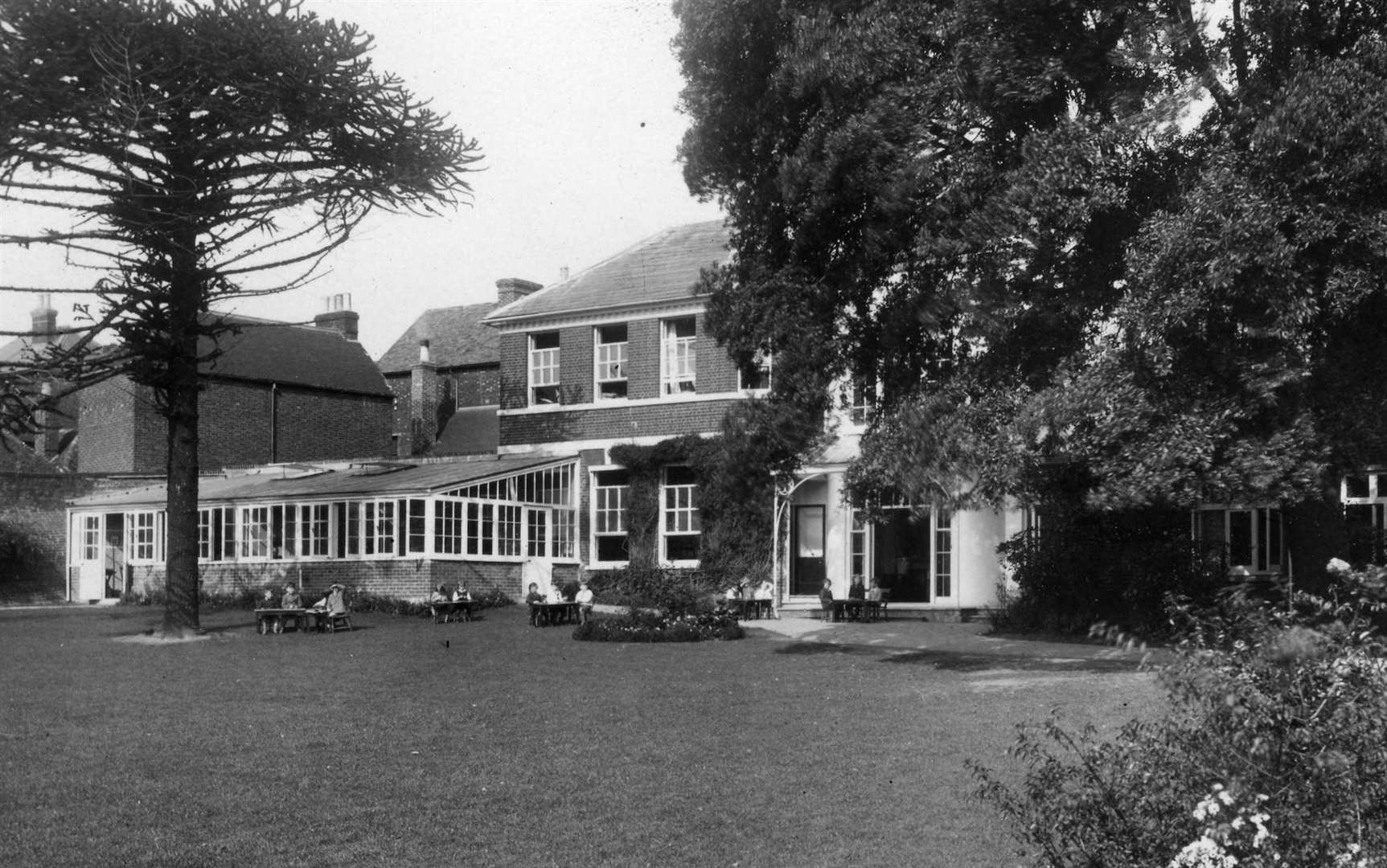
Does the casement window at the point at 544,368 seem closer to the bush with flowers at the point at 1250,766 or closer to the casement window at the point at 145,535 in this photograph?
the casement window at the point at 145,535

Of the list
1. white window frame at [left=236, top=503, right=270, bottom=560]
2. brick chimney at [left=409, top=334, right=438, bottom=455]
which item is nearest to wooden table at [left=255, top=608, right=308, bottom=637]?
white window frame at [left=236, top=503, right=270, bottom=560]

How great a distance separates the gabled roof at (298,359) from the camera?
41375mm

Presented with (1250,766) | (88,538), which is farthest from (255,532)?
(1250,766)

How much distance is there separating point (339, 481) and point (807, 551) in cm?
1083

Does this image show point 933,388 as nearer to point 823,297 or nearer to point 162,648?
point 823,297

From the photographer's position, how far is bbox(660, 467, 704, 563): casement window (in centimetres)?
2892

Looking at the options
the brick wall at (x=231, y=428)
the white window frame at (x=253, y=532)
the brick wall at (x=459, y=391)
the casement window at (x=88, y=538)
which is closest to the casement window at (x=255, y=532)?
the white window frame at (x=253, y=532)

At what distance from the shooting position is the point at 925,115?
15492 mm

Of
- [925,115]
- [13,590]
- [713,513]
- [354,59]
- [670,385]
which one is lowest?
[13,590]

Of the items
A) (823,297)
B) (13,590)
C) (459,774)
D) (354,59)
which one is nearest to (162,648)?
(354,59)

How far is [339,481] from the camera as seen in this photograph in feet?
102

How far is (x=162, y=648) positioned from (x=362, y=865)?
14651mm

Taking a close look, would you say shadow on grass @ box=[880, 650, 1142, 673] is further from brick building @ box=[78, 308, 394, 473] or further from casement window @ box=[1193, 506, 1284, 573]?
brick building @ box=[78, 308, 394, 473]

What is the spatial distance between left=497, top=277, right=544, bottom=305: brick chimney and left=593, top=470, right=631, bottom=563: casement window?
10275 millimetres
